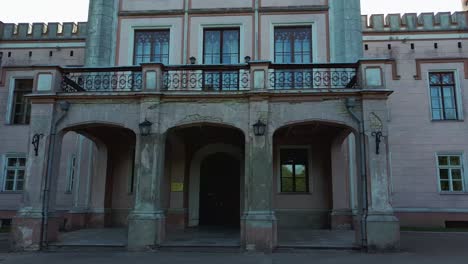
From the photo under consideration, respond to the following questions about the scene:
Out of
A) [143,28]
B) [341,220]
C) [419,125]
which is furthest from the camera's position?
[419,125]

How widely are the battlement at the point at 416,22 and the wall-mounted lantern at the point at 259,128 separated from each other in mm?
9311

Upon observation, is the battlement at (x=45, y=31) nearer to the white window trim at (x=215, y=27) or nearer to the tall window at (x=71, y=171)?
the tall window at (x=71, y=171)

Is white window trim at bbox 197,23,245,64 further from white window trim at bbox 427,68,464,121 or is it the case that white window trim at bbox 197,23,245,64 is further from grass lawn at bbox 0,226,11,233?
grass lawn at bbox 0,226,11,233

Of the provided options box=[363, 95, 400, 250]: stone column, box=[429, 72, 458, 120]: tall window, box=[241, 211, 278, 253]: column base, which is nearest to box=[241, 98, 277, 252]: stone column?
box=[241, 211, 278, 253]: column base

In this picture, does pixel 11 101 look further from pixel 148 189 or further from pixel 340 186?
pixel 340 186

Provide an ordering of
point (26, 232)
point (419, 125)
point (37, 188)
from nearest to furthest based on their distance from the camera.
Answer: point (26, 232)
point (37, 188)
point (419, 125)

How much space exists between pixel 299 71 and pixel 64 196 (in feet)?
36.4

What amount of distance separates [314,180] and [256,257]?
602cm

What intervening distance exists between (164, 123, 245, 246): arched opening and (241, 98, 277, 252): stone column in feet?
9.80

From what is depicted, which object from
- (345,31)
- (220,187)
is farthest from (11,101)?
(345,31)

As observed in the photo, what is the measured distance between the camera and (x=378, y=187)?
10.1m

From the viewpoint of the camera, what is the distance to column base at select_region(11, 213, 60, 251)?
10.3 meters

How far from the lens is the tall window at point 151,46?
1513 cm

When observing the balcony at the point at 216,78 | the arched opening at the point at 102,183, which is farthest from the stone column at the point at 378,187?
the arched opening at the point at 102,183
